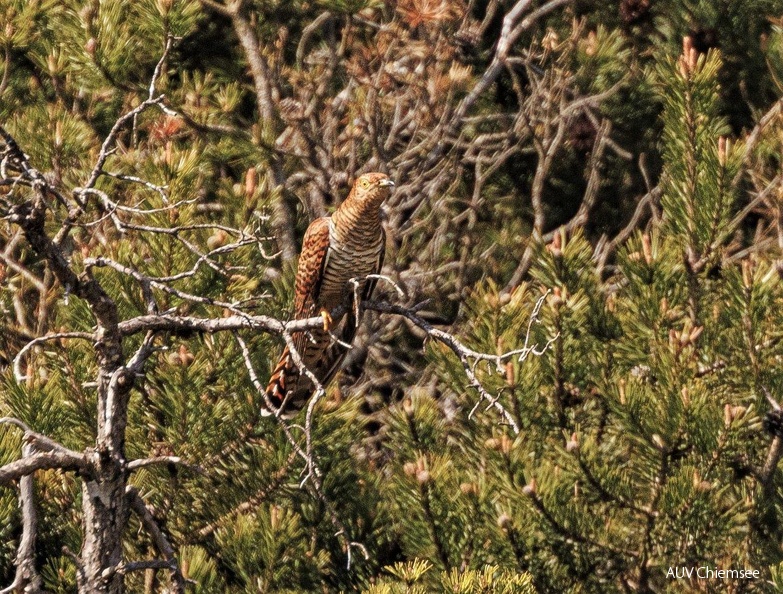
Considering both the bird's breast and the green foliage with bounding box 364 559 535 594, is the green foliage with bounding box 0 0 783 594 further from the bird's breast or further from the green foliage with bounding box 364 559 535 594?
the bird's breast

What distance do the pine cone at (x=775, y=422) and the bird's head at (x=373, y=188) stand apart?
154 cm

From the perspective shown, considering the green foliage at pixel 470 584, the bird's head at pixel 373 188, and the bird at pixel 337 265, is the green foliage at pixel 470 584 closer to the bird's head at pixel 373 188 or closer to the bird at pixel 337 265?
the bird at pixel 337 265

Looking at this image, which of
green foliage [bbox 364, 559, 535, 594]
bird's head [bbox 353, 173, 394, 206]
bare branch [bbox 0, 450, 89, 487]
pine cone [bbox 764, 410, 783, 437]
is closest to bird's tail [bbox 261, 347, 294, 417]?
bird's head [bbox 353, 173, 394, 206]

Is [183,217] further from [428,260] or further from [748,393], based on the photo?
[428,260]

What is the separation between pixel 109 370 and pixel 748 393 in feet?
6.21

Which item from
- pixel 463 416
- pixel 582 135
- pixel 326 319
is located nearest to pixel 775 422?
pixel 463 416

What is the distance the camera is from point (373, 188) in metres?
3.98

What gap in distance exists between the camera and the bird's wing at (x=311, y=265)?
4215 millimetres

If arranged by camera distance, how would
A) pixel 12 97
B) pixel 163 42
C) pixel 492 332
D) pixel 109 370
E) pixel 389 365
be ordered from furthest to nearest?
pixel 389 365 → pixel 12 97 → pixel 163 42 → pixel 492 332 → pixel 109 370

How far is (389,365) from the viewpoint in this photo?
5.32 metres

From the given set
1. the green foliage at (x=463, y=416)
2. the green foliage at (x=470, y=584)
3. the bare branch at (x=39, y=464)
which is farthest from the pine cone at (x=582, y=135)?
the bare branch at (x=39, y=464)

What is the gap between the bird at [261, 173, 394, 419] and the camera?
4.05 metres

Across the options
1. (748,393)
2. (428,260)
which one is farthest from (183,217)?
(428,260)

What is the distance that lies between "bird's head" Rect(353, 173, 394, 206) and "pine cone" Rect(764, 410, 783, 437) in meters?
1.54
